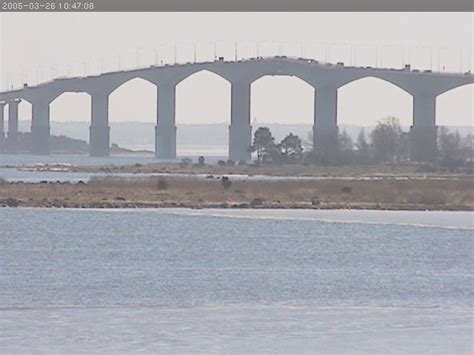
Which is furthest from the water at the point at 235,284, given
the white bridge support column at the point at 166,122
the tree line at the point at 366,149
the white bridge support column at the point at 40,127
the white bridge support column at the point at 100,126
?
the white bridge support column at the point at 40,127

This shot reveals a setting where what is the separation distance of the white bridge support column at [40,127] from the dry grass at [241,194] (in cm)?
7653

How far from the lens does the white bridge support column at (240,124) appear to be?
117 meters

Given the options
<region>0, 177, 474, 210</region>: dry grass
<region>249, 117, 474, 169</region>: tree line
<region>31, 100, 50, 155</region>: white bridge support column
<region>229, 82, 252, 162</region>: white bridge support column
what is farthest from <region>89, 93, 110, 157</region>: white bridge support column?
<region>0, 177, 474, 210</region>: dry grass

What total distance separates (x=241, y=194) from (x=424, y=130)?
54.4 m

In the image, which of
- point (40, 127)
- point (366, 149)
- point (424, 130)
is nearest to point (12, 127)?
point (40, 127)

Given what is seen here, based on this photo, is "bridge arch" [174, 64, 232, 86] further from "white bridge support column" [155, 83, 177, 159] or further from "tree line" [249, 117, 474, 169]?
"tree line" [249, 117, 474, 169]

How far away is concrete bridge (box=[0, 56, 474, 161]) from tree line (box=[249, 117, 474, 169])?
1.48 m

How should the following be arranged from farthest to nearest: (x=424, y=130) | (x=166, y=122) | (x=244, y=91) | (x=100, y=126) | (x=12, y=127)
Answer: (x=12, y=127)
(x=100, y=126)
(x=166, y=122)
(x=244, y=91)
(x=424, y=130)

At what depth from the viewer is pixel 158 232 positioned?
3759 cm

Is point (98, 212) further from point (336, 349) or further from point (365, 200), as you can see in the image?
point (336, 349)

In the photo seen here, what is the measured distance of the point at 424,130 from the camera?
106 metres

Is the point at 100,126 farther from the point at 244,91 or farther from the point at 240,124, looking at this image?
the point at 244,91

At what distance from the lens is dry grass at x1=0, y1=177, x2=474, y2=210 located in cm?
4928

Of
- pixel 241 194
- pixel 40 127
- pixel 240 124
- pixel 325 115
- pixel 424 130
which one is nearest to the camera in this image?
pixel 241 194
